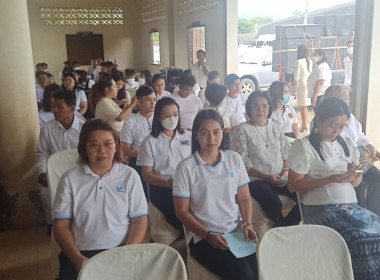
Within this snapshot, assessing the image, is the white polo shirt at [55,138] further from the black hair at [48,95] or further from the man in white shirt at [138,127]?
the black hair at [48,95]

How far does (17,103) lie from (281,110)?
8.70 ft

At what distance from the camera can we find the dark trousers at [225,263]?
1970 mm

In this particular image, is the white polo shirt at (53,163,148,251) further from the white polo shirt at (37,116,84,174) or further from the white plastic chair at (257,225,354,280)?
the white polo shirt at (37,116,84,174)

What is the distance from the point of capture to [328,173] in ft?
8.45

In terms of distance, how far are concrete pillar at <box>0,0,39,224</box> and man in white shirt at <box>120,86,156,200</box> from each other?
37.4 inches

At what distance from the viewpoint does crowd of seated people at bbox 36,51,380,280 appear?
207 centimetres

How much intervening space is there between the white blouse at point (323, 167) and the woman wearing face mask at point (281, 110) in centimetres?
152

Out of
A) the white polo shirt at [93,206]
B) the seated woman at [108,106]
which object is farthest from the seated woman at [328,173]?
the seated woman at [108,106]

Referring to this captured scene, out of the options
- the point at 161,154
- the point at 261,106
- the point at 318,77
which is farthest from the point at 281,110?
the point at 318,77

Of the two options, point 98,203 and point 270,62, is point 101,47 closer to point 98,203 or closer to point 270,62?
point 270,62

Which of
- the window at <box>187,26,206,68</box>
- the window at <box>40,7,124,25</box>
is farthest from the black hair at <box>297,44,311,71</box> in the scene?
the window at <box>40,7,124,25</box>

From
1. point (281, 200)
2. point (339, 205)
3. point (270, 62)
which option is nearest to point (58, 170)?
point (281, 200)

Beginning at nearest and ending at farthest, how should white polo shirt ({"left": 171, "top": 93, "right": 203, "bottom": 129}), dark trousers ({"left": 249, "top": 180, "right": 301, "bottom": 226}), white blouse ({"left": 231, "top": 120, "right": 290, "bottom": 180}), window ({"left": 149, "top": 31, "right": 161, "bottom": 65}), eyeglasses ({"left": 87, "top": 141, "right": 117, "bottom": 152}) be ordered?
eyeglasses ({"left": 87, "top": 141, "right": 117, "bottom": 152})
dark trousers ({"left": 249, "top": 180, "right": 301, "bottom": 226})
white blouse ({"left": 231, "top": 120, "right": 290, "bottom": 180})
white polo shirt ({"left": 171, "top": 93, "right": 203, "bottom": 129})
window ({"left": 149, "top": 31, "right": 161, "bottom": 65})

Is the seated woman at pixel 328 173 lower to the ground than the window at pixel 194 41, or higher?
lower
